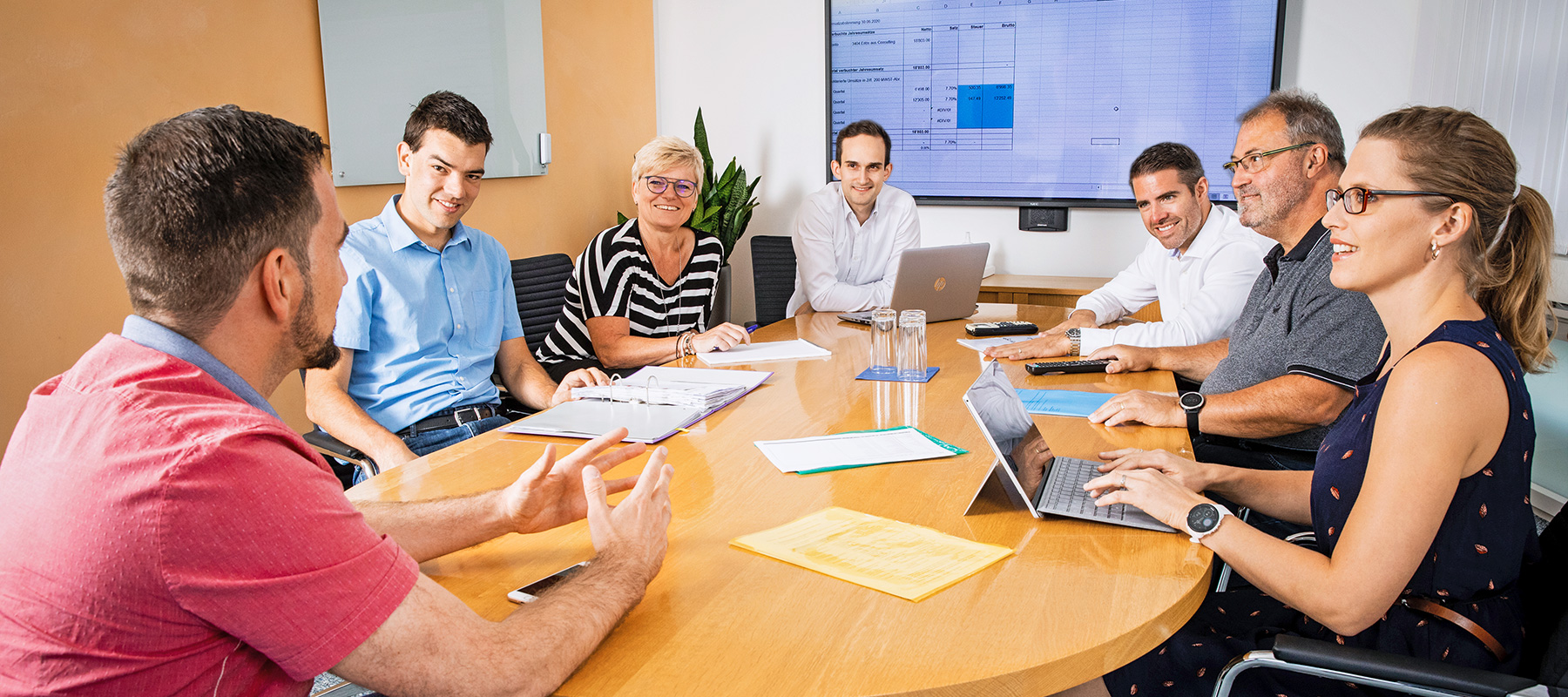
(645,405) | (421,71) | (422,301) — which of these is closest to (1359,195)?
(645,405)

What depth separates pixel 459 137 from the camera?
233 cm

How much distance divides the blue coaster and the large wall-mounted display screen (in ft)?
9.01

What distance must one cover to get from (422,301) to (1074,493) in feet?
5.48

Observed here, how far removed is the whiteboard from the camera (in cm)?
316

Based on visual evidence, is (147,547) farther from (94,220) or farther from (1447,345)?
(94,220)

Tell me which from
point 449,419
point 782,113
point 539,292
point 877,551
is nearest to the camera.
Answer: point 877,551

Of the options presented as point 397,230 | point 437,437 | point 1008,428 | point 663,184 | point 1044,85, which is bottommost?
point 437,437

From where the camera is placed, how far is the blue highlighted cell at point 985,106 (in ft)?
15.6

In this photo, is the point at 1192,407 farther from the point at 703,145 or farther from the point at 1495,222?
the point at 703,145

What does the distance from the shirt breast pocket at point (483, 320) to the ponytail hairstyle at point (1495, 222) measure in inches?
82.4

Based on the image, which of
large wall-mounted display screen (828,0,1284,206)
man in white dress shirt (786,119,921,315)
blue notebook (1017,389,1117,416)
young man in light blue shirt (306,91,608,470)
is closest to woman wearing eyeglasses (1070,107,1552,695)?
blue notebook (1017,389,1117,416)

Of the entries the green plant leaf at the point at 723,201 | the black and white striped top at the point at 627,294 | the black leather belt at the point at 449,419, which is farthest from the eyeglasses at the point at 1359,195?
the green plant leaf at the point at 723,201

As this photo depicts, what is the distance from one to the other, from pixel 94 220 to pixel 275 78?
73cm

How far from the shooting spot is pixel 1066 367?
2.39 metres
